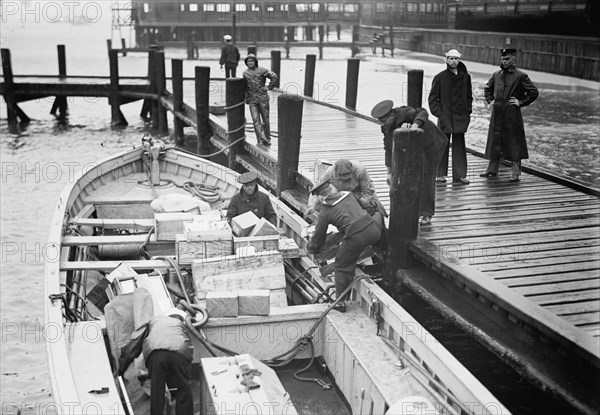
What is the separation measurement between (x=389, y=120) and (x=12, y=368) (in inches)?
267

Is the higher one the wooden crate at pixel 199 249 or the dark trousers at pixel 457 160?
the dark trousers at pixel 457 160

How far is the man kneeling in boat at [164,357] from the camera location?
18.5 feet

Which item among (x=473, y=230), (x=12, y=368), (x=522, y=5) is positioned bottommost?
(x=12, y=368)

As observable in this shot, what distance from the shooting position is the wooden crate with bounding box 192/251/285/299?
764cm

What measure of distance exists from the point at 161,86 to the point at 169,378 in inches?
784

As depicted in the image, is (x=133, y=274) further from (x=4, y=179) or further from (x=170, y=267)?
(x=4, y=179)

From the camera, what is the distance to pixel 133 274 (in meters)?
7.66

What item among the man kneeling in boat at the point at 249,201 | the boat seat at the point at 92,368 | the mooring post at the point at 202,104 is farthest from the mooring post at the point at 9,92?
the boat seat at the point at 92,368

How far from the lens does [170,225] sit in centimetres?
903

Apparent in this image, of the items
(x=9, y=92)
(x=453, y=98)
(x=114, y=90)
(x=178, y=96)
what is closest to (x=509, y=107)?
(x=453, y=98)

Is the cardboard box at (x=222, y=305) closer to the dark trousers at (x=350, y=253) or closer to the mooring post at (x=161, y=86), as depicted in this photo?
the dark trousers at (x=350, y=253)

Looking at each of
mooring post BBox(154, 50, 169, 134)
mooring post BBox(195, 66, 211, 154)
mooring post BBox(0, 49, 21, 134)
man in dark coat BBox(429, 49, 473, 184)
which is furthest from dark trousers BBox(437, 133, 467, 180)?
mooring post BBox(0, 49, 21, 134)

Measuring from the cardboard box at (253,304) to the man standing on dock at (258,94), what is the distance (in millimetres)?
7217

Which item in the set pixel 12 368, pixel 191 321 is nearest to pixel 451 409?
pixel 191 321
